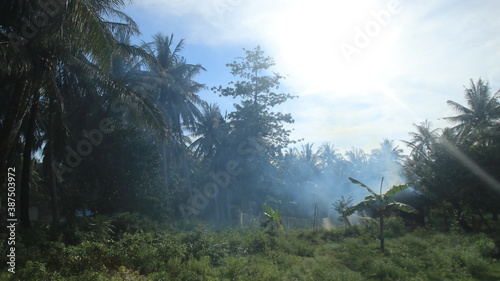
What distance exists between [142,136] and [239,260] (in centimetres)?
1097

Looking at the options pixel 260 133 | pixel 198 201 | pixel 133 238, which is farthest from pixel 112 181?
pixel 260 133

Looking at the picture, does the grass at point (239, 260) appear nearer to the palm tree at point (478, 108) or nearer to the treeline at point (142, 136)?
the treeline at point (142, 136)

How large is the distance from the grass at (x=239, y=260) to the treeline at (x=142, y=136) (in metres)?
2.87

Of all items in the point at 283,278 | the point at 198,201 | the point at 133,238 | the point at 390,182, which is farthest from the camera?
the point at 390,182

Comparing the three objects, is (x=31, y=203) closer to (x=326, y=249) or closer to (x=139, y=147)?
(x=139, y=147)

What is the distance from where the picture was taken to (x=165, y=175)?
2297 cm

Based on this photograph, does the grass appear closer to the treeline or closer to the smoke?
the treeline

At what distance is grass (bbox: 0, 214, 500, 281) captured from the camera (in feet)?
22.6

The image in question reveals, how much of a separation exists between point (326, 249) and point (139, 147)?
10.2 meters

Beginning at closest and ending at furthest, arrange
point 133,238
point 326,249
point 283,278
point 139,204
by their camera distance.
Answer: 1. point 283,278
2. point 133,238
3. point 326,249
4. point 139,204

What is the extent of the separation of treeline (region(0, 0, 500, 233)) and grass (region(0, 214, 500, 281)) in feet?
9.42

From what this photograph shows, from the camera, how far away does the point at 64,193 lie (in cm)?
1491

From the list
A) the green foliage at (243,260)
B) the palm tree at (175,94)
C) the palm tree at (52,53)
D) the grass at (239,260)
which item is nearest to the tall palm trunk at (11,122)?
the palm tree at (52,53)

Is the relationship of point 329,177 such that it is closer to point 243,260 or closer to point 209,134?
point 209,134
